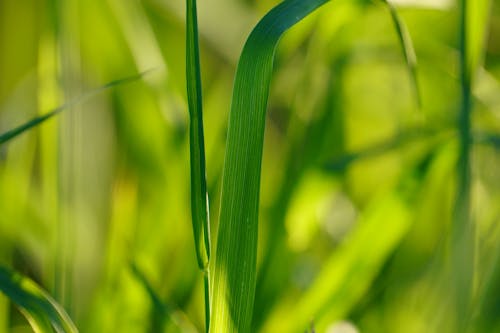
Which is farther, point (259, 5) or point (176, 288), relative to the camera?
point (259, 5)

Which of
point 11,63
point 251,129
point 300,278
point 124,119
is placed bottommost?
point 300,278

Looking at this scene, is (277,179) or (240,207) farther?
(277,179)

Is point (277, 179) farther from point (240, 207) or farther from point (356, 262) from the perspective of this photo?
point (240, 207)

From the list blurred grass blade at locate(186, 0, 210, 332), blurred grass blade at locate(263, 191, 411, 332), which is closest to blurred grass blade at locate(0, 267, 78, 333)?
blurred grass blade at locate(186, 0, 210, 332)

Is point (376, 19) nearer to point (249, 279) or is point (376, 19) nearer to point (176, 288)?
point (176, 288)

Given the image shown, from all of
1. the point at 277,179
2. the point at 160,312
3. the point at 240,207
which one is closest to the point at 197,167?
the point at 240,207

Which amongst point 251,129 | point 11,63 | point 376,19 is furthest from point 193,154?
point 11,63
